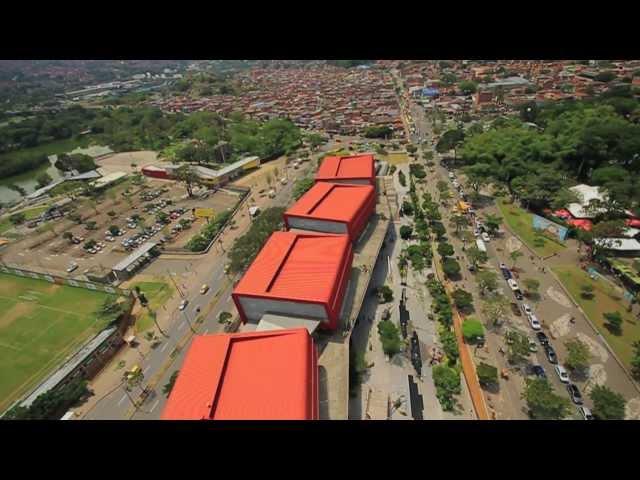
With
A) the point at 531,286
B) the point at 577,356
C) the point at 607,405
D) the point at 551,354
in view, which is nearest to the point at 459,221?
the point at 531,286

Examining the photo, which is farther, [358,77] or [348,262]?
[358,77]

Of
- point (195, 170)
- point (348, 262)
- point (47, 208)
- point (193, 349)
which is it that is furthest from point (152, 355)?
point (47, 208)

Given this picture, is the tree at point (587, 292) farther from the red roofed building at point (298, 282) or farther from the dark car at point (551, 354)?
the red roofed building at point (298, 282)

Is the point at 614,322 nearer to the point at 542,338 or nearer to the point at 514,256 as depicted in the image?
the point at 542,338
